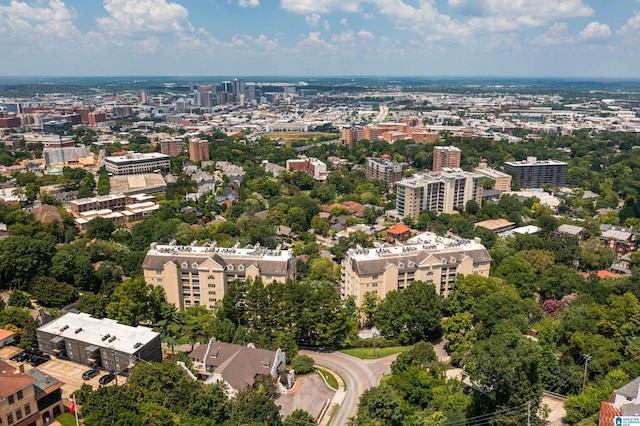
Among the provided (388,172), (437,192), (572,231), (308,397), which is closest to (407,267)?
(308,397)

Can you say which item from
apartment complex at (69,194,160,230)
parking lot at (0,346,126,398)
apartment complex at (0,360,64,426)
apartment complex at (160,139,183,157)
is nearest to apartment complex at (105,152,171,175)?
apartment complex at (160,139,183,157)

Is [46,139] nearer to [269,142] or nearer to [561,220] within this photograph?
[269,142]

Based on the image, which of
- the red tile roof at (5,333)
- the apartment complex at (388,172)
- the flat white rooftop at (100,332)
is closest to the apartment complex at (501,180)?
the apartment complex at (388,172)

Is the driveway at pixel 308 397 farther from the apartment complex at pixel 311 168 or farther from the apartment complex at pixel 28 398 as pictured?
the apartment complex at pixel 311 168

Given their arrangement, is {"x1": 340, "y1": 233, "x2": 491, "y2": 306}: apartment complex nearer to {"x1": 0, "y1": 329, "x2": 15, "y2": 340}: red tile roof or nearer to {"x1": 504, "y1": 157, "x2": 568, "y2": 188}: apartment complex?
{"x1": 0, "y1": 329, "x2": 15, "y2": 340}: red tile roof

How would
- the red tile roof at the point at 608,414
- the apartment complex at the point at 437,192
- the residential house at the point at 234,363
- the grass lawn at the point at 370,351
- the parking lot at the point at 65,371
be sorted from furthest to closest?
1. the apartment complex at the point at 437,192
2. the grass lawn at the point at 370,351
3. the residential house at the point at 234,363
4. the parking lot at the point at 65,371
5. the red tile roof at the point at 608,414

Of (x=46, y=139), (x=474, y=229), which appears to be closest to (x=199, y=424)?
(x=474, y=229)
